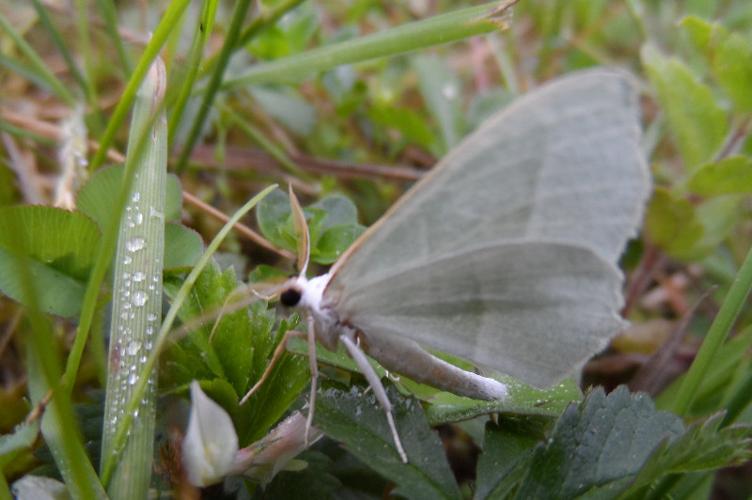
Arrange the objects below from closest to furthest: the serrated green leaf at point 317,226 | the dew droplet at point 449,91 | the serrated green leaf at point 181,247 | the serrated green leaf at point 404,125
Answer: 1. the serrated green leaf at point 181,247
2. the serrated green leaf at point 317,226
3. the serrated green leaf at point 404,125
4. the dew droplet at point 449,91

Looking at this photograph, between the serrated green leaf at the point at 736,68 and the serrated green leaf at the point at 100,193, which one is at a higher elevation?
the serrated green leaf at the point at 100,193

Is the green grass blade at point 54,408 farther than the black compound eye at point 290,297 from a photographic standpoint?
No

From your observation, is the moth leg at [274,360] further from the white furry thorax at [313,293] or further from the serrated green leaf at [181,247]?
the serrated green leaf at [181,247]

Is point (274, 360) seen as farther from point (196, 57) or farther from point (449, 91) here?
point (449, 91)

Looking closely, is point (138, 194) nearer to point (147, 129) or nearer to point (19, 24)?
point (147, 129)

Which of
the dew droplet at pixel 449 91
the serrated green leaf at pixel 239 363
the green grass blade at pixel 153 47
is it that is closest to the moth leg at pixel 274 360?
the serrated green leaf at pixel 239 363

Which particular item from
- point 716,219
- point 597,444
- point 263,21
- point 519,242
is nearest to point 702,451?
A: point 597,444

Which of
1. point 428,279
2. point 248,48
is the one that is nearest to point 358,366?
point 428,279

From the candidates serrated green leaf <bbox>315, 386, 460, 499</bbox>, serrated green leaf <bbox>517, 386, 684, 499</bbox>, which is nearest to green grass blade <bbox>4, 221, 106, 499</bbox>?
serrated green leaf <bbox>315, 386, 460, 499</bbox>
